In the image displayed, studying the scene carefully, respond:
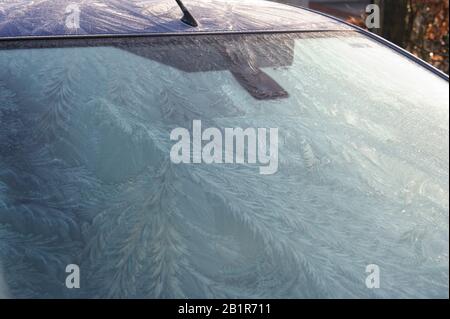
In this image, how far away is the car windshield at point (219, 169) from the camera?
1494mm

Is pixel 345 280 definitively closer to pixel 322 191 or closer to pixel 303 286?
pixel 303 286

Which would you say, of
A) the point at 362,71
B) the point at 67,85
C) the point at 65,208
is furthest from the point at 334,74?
the point at 65,208

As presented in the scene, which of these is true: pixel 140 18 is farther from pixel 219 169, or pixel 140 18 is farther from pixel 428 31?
pixel 428 31

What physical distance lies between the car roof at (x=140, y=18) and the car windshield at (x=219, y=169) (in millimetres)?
52

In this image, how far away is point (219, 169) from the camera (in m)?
1.74

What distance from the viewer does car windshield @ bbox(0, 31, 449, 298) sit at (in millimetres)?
1494

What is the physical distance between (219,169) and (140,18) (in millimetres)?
655

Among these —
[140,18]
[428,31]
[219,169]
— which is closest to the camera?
[219,169]

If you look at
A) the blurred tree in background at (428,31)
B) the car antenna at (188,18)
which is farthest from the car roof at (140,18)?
the blurred tree in background at (428,31)

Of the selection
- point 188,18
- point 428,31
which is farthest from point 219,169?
point 428,31

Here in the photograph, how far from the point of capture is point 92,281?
1.45 metres

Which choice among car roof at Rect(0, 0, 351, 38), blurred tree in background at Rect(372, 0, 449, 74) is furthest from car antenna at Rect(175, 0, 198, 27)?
blurred tree in background at Rect(372, 0, 449, 74)

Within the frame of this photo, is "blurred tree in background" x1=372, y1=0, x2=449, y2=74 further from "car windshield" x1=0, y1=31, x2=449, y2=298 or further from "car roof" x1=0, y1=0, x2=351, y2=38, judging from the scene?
"car windshield" x1=0, y1=31, x2=449, y2=298
